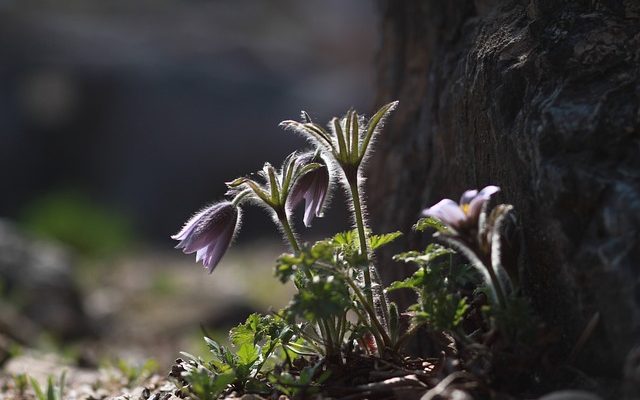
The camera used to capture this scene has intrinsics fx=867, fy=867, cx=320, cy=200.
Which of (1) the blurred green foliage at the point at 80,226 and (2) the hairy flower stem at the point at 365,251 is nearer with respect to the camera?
(2) the hairy flower stem at the point at 365,251

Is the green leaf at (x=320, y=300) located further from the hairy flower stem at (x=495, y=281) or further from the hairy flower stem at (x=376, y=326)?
the hairy flower stem at (x=495, y=281)

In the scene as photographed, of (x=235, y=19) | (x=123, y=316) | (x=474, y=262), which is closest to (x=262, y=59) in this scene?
(x=235, y=19)

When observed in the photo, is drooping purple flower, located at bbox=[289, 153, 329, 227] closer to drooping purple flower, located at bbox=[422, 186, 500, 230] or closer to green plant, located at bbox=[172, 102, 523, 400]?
green plant, located at bbox=[172, 102, 523, 400]

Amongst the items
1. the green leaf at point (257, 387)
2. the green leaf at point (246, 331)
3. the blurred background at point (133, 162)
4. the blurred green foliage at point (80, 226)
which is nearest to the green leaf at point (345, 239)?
the green leaf at point (246, 331)

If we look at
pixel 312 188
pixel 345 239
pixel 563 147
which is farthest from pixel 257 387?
pixel 563 147

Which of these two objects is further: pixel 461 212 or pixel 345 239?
pixel 345 239

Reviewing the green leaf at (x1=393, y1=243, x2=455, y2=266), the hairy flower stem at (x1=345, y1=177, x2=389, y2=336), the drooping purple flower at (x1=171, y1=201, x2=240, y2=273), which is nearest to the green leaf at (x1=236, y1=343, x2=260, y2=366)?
the drooping purple flower at (x1=171, y1=201, x2=240, y2=273)

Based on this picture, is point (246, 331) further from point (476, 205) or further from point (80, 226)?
point (80, 226)
